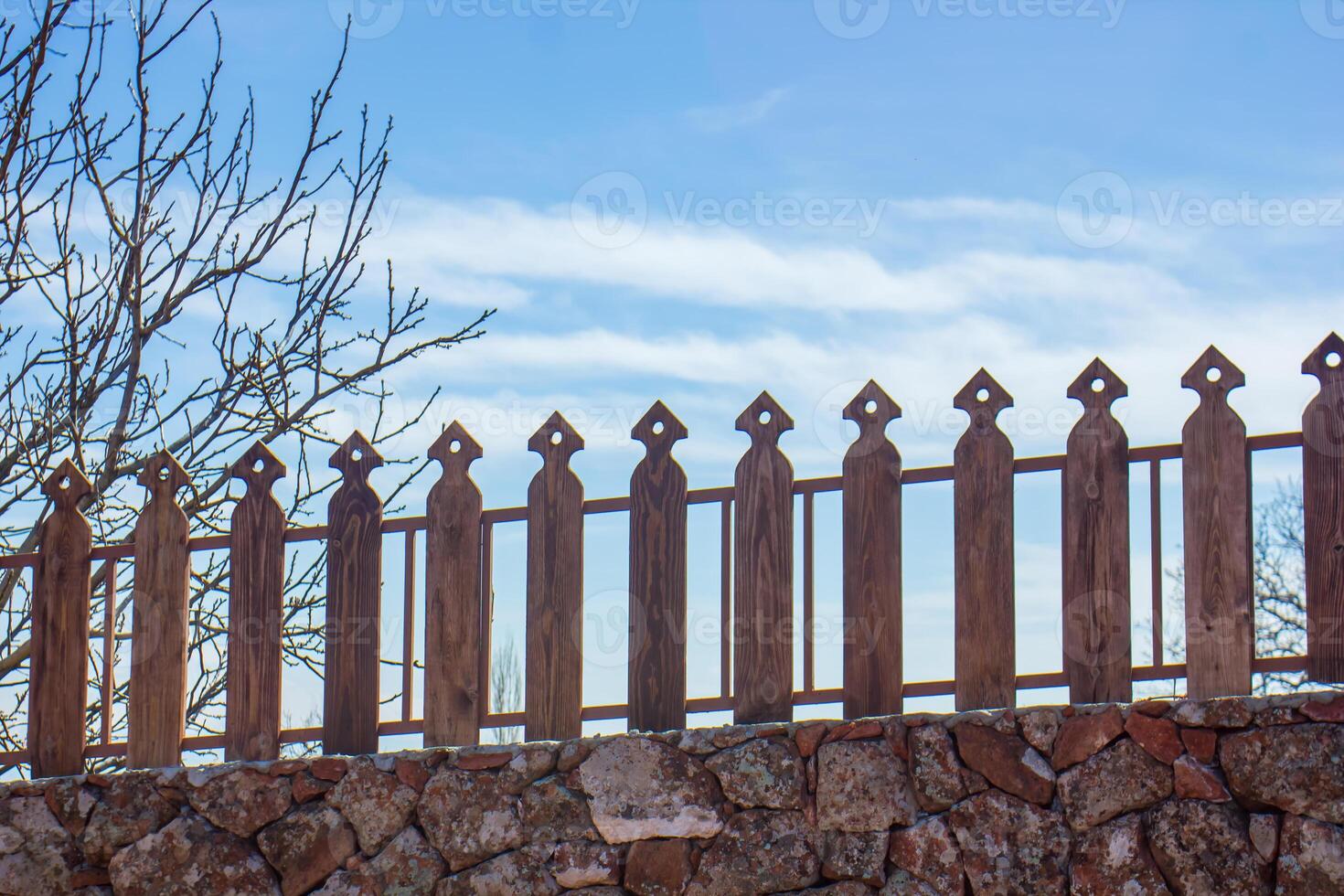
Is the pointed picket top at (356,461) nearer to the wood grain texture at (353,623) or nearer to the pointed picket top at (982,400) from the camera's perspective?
the wood grain texture at (353,623)

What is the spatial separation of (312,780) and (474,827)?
1.99ft

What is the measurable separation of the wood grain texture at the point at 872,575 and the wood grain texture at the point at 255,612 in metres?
1.98

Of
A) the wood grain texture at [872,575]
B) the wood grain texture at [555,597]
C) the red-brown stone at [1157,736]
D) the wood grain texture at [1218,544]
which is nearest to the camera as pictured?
the red-brown stone at [1157,736]

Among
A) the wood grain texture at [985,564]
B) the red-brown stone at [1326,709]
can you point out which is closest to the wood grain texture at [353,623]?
the wood grain texture at [985,564]

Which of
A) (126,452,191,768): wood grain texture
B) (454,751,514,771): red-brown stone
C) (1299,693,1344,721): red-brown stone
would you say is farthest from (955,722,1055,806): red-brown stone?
(126,452,191,768): wood grain texture

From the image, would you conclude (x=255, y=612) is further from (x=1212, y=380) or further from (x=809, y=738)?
(x=1212, y=380)

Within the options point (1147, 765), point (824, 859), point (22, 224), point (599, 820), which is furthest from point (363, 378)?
point (1147, 765)

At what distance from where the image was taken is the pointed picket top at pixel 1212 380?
453 centimetres

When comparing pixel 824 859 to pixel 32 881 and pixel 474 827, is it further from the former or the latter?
pixel 32 881

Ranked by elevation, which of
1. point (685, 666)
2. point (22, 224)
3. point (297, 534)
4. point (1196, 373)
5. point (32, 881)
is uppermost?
point (22, 224)

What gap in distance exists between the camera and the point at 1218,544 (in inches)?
175

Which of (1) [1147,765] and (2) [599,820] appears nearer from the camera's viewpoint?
Answer: (1) [1147,765]

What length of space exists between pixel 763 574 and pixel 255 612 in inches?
71.3

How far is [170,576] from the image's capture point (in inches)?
216
